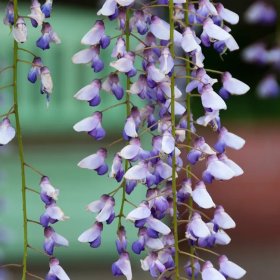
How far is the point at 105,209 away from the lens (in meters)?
1.38

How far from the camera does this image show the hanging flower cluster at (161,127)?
1325 millimetres

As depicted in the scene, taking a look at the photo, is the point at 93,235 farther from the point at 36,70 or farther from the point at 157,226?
the point at 36,70

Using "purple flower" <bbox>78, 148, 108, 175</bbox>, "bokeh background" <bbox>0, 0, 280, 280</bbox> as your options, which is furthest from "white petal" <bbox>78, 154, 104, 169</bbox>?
"bokeh background" <bbox>0, 0, 280, 280</bbox>

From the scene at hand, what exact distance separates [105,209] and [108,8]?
0.25 m

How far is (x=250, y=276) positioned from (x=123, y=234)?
5.18m

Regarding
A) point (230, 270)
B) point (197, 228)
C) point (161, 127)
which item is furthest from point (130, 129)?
point (230, 270)

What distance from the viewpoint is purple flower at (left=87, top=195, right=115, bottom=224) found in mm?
1366

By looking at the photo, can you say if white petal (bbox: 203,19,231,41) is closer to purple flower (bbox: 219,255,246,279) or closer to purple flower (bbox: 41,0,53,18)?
purple flower (bbox: 41,0,53,18)

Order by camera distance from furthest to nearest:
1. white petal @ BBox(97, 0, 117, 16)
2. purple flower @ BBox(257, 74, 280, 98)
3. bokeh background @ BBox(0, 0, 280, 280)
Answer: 1. bokeh background @ BBox(0, 0, 280, 280)
2. purple flower @ BBox(257, 74, 280, 98)
3. white petal @ BBox(97, 0, 117, 16)

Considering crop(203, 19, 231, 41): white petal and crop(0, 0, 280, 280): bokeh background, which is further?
crop(0, 0, 280, 280): bokeh background

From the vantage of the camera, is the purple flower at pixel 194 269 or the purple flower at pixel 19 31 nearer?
the purple flower at pixel 19 31

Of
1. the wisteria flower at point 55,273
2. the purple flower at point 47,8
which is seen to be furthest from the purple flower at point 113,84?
the wisteria flower at point 55,273

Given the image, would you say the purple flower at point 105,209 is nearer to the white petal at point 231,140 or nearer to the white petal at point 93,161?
A: the white petal at point 93,161

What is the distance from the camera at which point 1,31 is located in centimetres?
527
